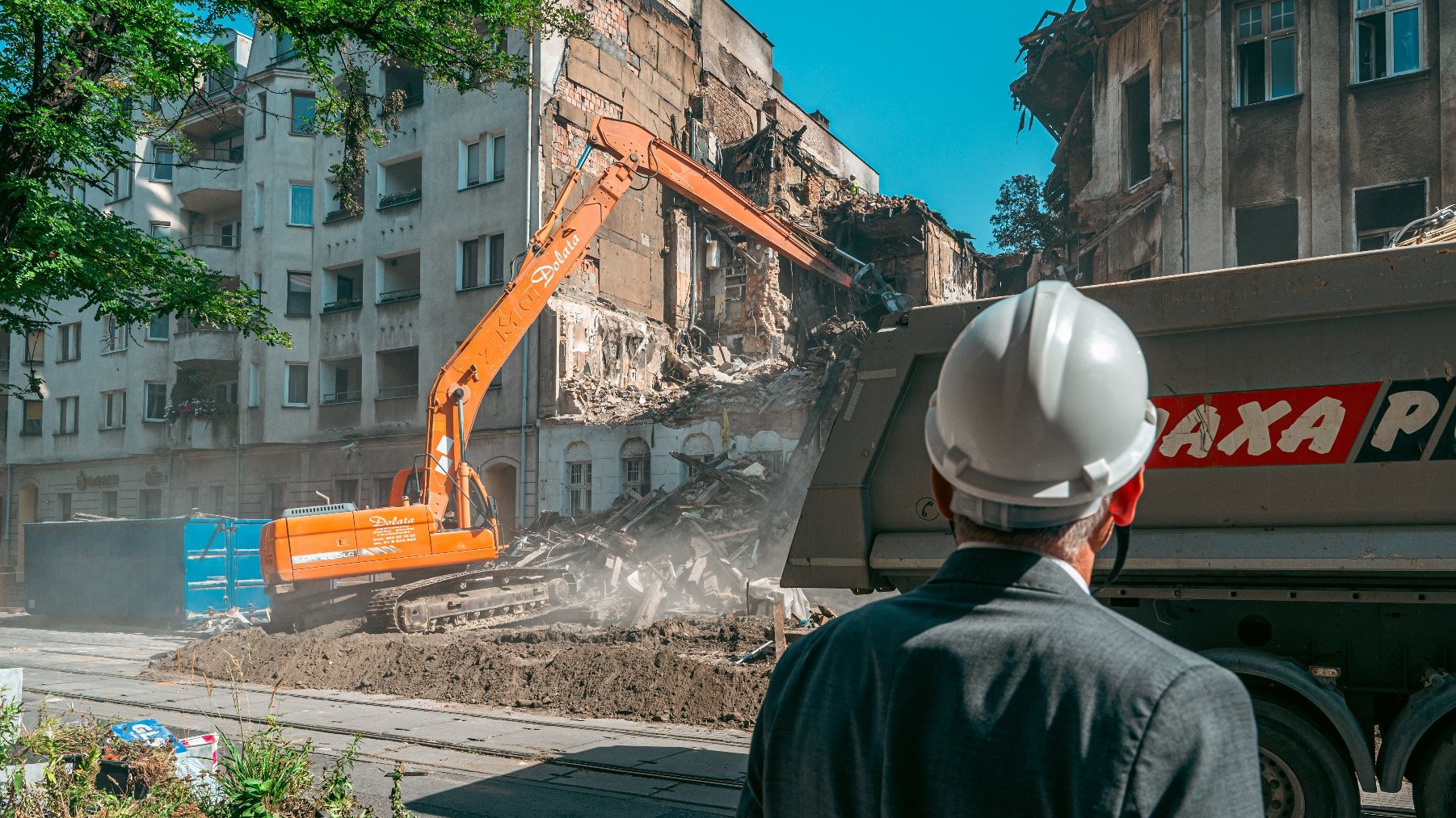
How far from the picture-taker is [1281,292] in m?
5.28

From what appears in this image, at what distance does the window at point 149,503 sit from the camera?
1430 inches

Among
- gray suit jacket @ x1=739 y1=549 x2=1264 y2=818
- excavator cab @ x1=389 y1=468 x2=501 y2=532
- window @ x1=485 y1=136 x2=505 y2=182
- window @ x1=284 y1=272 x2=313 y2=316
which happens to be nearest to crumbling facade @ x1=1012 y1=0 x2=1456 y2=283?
excavator cab @ x1=389 y1=468 x2=501 y2=532

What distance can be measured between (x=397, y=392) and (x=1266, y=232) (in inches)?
904

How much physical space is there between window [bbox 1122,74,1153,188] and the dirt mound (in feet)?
39.7

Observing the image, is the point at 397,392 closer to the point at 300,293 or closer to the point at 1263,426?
the point at 300,293

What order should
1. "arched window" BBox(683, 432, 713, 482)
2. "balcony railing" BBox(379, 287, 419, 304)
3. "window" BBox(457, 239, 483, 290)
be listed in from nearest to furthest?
"arched window" BBox(683, 432, 713, 482), "window" BBox(457, 239, 483, 290), "balcony railing" BBox(379, 287, 419, 304)

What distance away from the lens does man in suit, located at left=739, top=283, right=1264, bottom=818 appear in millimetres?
1337

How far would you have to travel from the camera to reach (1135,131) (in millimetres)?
20594

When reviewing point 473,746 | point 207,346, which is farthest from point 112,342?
point 473,746

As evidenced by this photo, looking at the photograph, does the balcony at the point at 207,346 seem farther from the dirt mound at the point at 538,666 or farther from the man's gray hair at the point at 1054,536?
the man's gray hair at the point at 1054,536

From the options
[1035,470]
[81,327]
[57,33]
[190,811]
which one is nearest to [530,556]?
[57,33]

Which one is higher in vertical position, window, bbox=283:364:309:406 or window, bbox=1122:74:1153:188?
window, bbox=1122:74:1153:188

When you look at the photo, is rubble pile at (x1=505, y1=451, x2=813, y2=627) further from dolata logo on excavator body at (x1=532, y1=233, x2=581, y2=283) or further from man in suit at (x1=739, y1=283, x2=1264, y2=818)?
man in suit at (x1=739, y1=283, x2=1264, y2=818)

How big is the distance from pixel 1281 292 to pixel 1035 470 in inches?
177
